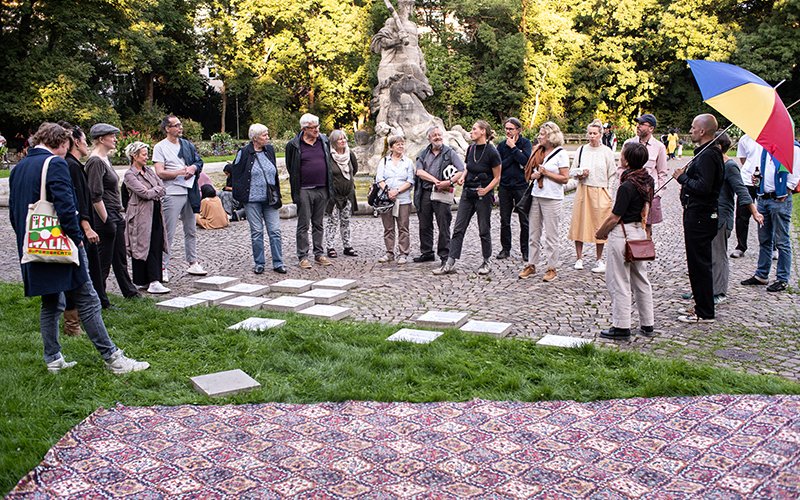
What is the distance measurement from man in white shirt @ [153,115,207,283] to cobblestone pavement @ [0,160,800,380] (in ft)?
2.64

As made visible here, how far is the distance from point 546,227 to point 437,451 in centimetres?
500

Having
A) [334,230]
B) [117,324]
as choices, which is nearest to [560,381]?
[117,324]

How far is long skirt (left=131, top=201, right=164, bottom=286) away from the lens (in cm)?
774

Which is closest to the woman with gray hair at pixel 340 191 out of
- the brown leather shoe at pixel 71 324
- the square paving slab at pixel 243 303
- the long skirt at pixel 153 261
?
the long skirt at pixel 153 261

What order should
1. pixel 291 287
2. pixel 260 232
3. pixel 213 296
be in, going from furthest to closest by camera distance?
pixel 260 232 → pixel 291 287 → pixel 213 296

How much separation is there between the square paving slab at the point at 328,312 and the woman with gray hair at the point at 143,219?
198 cm

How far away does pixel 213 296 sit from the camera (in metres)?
7.33

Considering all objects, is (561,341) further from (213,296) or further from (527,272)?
Result: (213,296)

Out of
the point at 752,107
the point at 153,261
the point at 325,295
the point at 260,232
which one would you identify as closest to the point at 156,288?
the point at 153,261

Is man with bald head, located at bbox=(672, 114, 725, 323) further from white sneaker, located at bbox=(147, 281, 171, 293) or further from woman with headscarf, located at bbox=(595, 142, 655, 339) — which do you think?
white sneaker, located at bbox=(147, 281, 171, 293)

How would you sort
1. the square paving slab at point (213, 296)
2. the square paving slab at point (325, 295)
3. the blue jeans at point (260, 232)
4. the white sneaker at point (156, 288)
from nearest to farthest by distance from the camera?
the square paving slab at point (213, 296), the square paving slab at point (325, 295), the white sneaker at point (156, 288), the blue jeans at point (260, 232)

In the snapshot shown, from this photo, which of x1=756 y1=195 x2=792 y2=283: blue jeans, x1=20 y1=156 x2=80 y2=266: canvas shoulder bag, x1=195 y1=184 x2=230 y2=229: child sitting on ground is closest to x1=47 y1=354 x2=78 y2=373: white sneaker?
x1=20 y1=156 x2=80 y2=266: canvas shoulder bag

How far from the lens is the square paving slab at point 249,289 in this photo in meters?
7.58

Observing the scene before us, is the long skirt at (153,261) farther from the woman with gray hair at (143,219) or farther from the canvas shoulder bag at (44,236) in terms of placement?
the canvas shoulder bag at (44,236)
